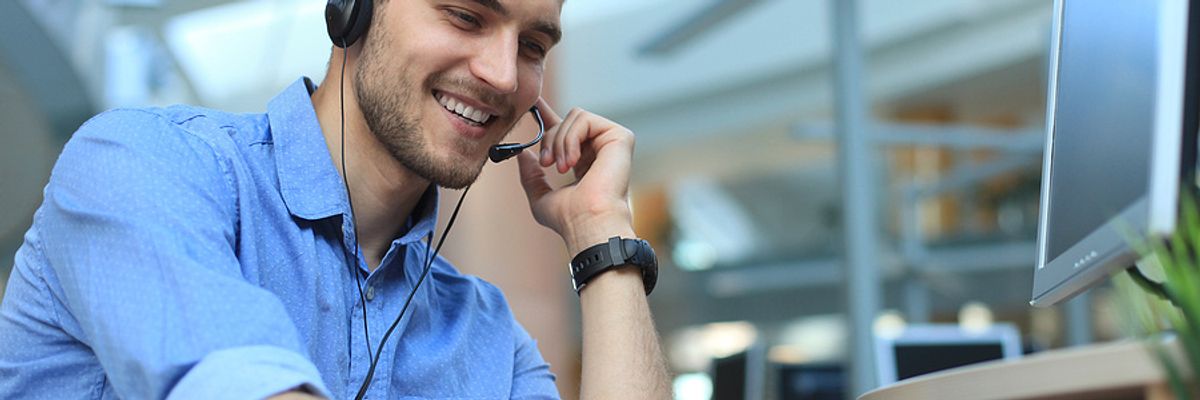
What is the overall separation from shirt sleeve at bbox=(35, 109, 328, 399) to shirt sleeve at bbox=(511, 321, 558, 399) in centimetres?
47

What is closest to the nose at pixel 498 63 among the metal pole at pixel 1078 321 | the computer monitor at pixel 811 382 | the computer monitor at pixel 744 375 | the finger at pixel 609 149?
the finger at pixel 609 149

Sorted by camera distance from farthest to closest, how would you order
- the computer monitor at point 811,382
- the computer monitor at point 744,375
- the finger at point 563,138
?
1. the computer monitor at point 811,382
2. the computer monitor at point 744,375
3. the finger at point 563,138

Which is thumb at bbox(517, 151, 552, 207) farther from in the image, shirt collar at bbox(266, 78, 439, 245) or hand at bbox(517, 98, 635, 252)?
shirt collar at bbox(266, 78, 439, 245)

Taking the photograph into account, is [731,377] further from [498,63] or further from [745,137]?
[745,137]

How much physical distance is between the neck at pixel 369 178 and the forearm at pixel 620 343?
230 mm

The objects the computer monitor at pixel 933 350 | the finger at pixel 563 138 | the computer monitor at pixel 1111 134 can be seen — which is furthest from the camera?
the computer monitor at pixel 933 350

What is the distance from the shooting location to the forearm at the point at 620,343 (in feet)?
4.32

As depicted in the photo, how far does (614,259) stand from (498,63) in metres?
0.25

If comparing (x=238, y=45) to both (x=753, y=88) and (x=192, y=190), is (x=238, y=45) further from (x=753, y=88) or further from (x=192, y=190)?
(x=192, y=190)

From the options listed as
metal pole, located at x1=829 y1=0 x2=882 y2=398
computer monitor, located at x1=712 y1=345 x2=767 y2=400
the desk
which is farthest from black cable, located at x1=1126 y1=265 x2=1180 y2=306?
computer monitor, located at x1=712 y1=345 x2=767 y2=400

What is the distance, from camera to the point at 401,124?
136 centimetres

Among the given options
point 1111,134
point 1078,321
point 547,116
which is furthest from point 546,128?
point 1078,321

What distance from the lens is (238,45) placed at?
8.53 metres

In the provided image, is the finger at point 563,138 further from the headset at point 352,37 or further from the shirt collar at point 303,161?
the shirt collar at point 303,161
